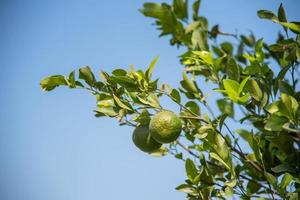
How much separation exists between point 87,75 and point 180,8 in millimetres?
856

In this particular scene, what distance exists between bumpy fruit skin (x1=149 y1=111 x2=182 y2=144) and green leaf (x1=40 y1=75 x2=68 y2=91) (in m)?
0.58

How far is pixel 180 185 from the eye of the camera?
1.79m

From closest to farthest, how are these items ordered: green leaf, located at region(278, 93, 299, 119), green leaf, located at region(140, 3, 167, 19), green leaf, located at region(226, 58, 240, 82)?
green leaf, located at region(278, 93, 299, 119) < green leaf, located at region(226, 58, 240, 82) < green leaf, located at region(140, 3, 167, 19)

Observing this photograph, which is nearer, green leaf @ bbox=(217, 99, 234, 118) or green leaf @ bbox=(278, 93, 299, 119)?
green leaf @ bbox=(278, 93, 299, 119)

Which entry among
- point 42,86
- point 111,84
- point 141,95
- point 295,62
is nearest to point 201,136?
point 141,95

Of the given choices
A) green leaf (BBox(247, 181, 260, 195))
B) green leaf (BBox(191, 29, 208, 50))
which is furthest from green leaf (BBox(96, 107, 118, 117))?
green leaf (BBox(247, 181, 260, 195))

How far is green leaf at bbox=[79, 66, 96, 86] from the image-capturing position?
1763 mm

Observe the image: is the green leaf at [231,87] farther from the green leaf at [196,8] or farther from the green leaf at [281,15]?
the green leaf at [196,8]

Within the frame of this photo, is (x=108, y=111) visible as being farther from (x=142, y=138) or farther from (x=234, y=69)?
(x=234, y=69)

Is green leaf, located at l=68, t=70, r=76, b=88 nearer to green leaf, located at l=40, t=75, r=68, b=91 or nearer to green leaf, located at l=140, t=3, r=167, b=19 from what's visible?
green leaf, located at l=40, t=75, r=68, b=91

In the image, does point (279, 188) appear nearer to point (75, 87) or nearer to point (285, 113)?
point (285, 113)

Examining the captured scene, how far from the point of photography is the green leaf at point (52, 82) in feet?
5.90

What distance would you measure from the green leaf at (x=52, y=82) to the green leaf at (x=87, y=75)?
113mm

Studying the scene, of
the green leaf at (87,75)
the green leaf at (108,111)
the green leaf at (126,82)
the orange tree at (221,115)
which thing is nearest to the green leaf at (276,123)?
the orange tree at (221,115)
